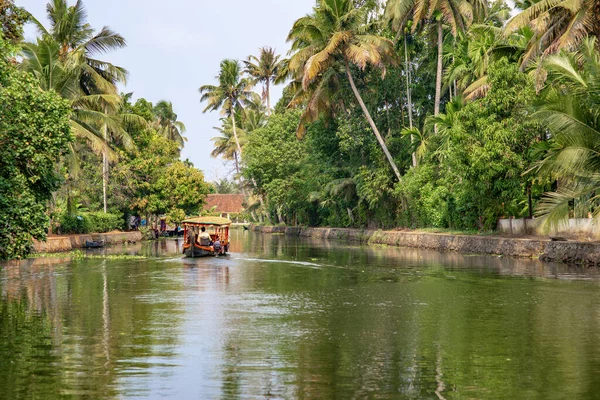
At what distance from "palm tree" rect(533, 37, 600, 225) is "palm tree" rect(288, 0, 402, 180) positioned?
2077cm

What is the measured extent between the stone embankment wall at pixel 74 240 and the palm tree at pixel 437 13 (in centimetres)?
2129

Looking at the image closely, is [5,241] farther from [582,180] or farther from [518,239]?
[518,239]

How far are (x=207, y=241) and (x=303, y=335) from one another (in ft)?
76.6

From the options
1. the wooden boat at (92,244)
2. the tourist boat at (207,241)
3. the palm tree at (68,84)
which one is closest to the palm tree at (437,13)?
the tourist boat at (207,241)

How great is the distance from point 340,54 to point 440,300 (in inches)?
1195

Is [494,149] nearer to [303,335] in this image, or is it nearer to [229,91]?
[303,335]

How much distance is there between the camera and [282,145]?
223 ft

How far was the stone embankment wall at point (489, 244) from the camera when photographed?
2742cm

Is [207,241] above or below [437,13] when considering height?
below

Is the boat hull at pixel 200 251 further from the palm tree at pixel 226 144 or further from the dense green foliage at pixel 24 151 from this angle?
the palm tree at pixel 226 144

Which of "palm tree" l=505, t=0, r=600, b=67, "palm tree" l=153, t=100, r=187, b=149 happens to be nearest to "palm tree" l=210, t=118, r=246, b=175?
"palm tree" l=153, t=100, r=187, b=149

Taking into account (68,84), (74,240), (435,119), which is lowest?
(74,240)

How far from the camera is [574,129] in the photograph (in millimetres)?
22000

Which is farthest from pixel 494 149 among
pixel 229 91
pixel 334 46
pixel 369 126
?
pixel 229 91
